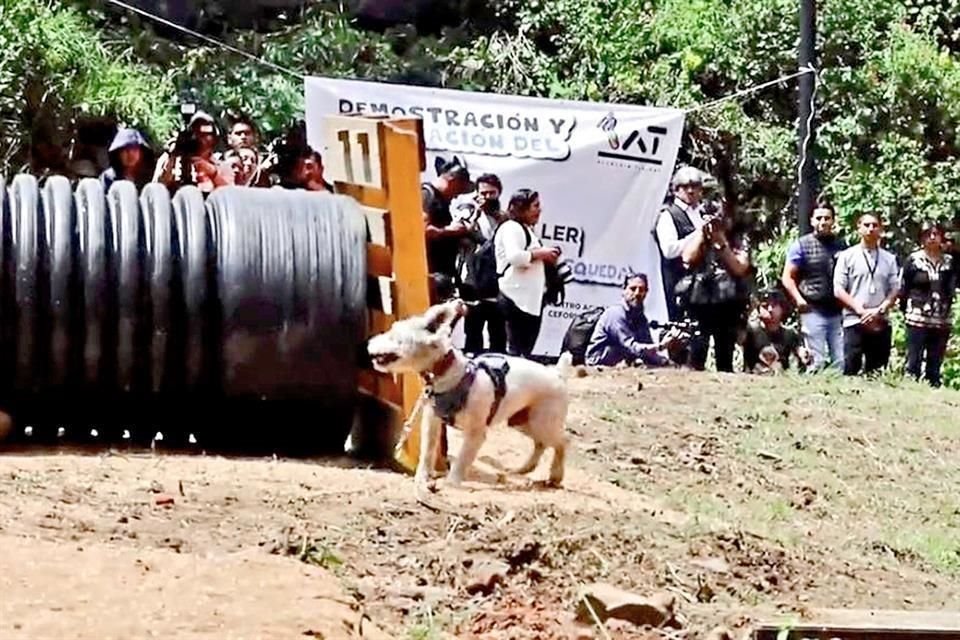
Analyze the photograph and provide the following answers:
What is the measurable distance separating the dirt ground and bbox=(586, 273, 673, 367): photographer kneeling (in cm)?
223

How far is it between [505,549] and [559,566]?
189mm

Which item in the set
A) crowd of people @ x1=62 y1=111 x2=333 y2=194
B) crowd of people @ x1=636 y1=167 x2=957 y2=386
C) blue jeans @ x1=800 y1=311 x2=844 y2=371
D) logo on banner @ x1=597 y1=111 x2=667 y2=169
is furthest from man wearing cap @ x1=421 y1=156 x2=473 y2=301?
blue jeans @ x1=800 y1=311 x2=844 y2=371

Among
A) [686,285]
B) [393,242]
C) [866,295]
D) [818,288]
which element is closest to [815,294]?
[818,288]

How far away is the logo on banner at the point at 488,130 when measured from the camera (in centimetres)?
1451

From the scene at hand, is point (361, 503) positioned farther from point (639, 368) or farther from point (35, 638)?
point (639, 368)

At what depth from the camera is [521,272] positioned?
494 inches

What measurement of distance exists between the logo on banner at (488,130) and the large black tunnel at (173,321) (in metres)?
4.77

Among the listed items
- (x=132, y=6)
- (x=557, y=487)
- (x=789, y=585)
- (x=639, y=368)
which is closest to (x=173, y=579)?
(x=789, y=585)

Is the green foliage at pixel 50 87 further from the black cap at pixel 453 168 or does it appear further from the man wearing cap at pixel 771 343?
the man wearing cap at pixel 771 343

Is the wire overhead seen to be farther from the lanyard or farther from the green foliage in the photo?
the lanyard

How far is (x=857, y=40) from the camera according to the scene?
19.3 m

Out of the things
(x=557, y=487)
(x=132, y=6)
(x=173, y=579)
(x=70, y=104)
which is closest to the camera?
(x=173, y=579)

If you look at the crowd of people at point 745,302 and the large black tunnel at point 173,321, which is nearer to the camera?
the large black tunnel at point 173,321

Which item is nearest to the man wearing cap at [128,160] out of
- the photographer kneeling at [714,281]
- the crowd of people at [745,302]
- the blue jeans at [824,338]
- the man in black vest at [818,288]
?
the crowd of people at [745,302]
